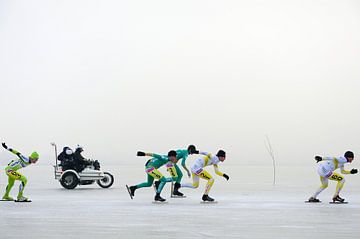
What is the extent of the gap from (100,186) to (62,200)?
25.7ft

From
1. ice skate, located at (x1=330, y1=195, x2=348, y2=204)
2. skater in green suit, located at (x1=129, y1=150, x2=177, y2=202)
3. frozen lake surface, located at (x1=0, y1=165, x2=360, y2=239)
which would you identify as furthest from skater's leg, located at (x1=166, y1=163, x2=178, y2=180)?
ice skate, located at (x1=330, y1=195, x2=348, y2=204)

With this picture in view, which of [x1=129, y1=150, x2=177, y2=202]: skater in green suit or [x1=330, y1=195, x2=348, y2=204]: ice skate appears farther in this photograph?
[x1=129, y1=150, x2=177, y2=202]: skater in green suit

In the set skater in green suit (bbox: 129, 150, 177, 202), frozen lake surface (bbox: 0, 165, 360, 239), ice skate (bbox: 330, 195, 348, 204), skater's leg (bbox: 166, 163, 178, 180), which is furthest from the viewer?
skater's leg (bbox: 166, 163, 178, 180)

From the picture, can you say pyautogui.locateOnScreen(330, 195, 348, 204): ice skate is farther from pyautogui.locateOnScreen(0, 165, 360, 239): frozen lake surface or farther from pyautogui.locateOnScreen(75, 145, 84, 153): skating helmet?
pyautogui.locateOnScreen(75, 145, 84, 153): skating helmet

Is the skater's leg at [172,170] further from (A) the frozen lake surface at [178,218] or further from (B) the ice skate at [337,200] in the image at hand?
(B) the ice skate at [337,200]

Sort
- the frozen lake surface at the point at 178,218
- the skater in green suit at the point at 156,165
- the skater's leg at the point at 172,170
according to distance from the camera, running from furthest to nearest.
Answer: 1. the skater's leg at the point at 172,170
2. the skater in green suit at the point at 156,165
3. the frozen lake surface at the point at 178,218

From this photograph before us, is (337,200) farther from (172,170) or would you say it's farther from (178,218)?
(178,218)

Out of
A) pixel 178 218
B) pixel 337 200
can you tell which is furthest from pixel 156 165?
pixel 178 218

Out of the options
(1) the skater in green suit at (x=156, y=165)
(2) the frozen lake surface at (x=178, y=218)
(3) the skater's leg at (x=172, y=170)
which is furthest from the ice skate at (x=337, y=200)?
(3) the skater's leg at (x=172, y=170)

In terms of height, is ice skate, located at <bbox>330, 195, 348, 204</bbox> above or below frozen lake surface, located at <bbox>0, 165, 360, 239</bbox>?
above

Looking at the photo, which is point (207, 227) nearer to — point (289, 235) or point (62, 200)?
point (289, 235)

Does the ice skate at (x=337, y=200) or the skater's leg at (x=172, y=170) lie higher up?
the skater's leg at (x=172, y=170)

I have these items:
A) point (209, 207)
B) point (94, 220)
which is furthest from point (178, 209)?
point (94, 220)

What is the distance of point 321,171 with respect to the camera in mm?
20531
